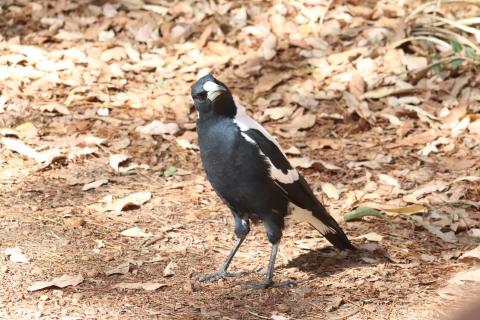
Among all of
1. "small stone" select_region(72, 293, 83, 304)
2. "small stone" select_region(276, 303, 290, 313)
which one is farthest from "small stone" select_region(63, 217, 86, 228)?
"small stone" select_region(276, 303, 290, 313)

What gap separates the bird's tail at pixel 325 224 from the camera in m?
3.48

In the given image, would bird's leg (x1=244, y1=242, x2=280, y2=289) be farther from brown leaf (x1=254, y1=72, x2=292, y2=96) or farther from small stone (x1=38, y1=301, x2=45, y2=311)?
brown leaf (x1=254, y1=72, x2=292, y2=96)

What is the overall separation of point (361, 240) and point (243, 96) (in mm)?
1946

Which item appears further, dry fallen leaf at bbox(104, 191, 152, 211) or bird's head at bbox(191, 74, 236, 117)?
dry fallen leaf at bbox(104, 191, 152, 211)

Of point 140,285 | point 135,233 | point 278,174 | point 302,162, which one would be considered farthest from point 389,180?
point 140,285

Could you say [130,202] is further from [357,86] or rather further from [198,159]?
[357,86]

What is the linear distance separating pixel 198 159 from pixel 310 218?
52.0 inches

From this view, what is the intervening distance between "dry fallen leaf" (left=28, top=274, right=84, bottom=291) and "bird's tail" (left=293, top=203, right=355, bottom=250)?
1.03 m

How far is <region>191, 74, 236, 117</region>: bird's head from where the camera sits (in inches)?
128

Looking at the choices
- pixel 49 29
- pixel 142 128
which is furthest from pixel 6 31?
pixel 142 128

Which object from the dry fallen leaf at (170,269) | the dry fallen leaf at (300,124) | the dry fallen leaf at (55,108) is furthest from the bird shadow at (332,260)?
the dry fallen leaf at (55,108)

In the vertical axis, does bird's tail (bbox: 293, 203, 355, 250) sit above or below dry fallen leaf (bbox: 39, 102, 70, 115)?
above

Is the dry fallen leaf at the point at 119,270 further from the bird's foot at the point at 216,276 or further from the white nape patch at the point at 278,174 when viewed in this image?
the white nape patch at the point at 278,174

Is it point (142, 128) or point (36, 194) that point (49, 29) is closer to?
point (142, 128)
